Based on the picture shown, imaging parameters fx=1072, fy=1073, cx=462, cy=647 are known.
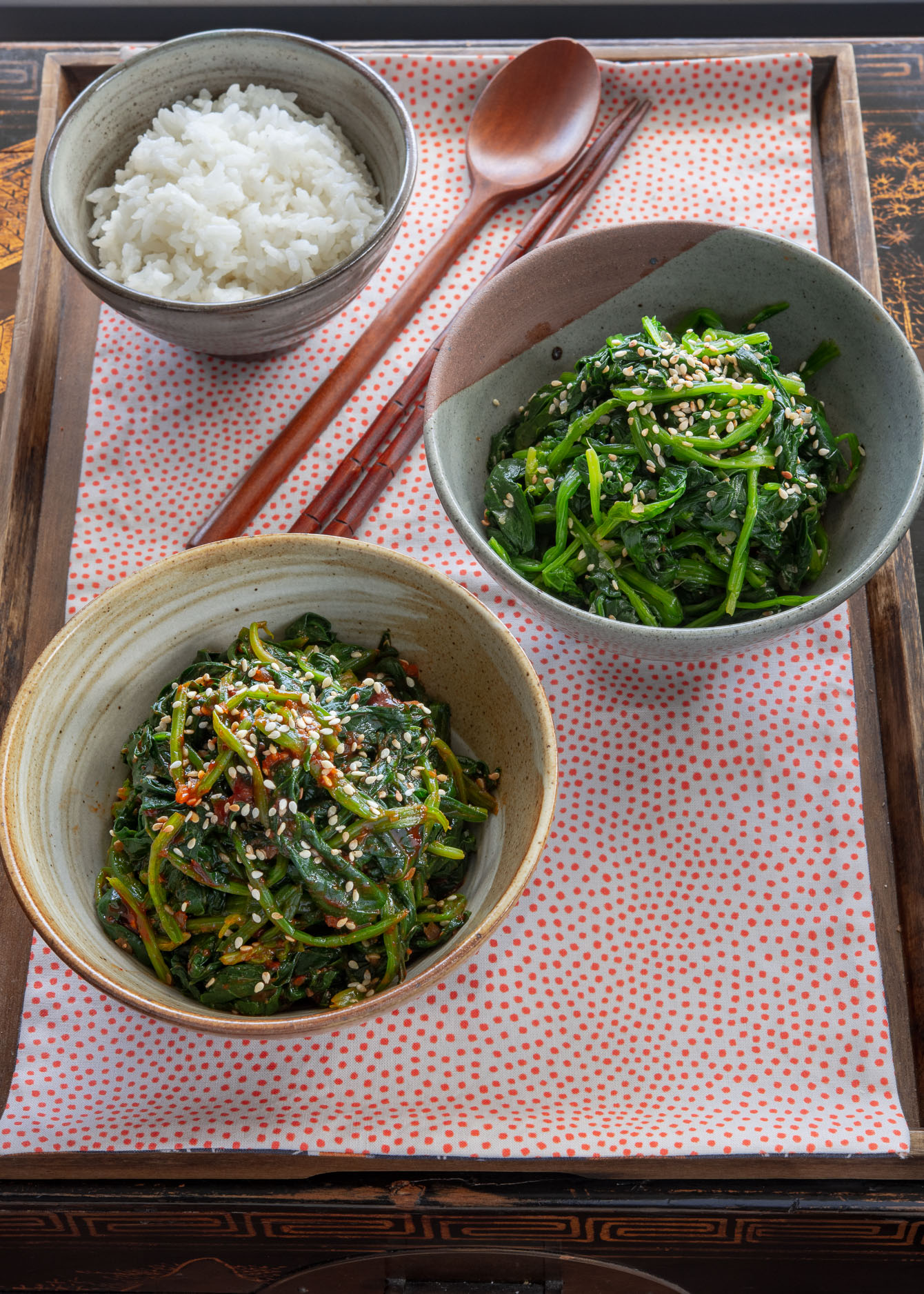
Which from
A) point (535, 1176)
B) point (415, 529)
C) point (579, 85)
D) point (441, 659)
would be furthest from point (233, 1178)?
point (579, 85)

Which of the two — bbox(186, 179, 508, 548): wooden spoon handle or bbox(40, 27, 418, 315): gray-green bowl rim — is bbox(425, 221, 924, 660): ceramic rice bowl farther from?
bbox(186, 179, 508, 548): wooden spoon handle

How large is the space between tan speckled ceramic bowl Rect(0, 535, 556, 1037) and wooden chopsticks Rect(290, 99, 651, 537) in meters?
0.36

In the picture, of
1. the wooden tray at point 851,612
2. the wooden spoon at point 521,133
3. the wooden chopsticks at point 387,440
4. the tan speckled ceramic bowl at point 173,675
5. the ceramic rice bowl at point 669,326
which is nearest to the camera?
the tan speckled ceramic bowl at point 173,675

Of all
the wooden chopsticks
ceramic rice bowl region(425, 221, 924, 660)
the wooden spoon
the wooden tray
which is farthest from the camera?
the wooden spoon

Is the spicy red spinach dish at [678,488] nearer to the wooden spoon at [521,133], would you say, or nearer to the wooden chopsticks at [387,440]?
the wooden chopsticks at [387,440]

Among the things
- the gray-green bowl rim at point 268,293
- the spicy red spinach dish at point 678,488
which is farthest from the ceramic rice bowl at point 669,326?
the gray-green bowl rim at point 268,293

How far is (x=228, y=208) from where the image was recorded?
248 centimetres

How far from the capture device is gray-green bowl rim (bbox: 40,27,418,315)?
2240mm

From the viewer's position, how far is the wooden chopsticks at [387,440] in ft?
7.92

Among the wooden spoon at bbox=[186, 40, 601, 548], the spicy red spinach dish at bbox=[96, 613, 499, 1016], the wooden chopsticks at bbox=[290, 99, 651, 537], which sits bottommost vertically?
the spicy red spinach dish at bbox=[96, 613, 499, 1016]

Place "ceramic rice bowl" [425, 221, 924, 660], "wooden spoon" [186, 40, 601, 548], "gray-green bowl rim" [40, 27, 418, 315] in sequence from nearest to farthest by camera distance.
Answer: "ceramic rice bowl" [425, 221, 924, 660] → "gray-green bowl rim" [40, 27, 418, 315] → "wooden spoon" [186, 40, 601, 548]

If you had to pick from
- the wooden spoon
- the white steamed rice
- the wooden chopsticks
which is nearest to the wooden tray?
the wooden spoon

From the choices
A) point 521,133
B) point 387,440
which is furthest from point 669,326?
point 521,133

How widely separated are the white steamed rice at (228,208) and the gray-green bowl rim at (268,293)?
2.1 inches
